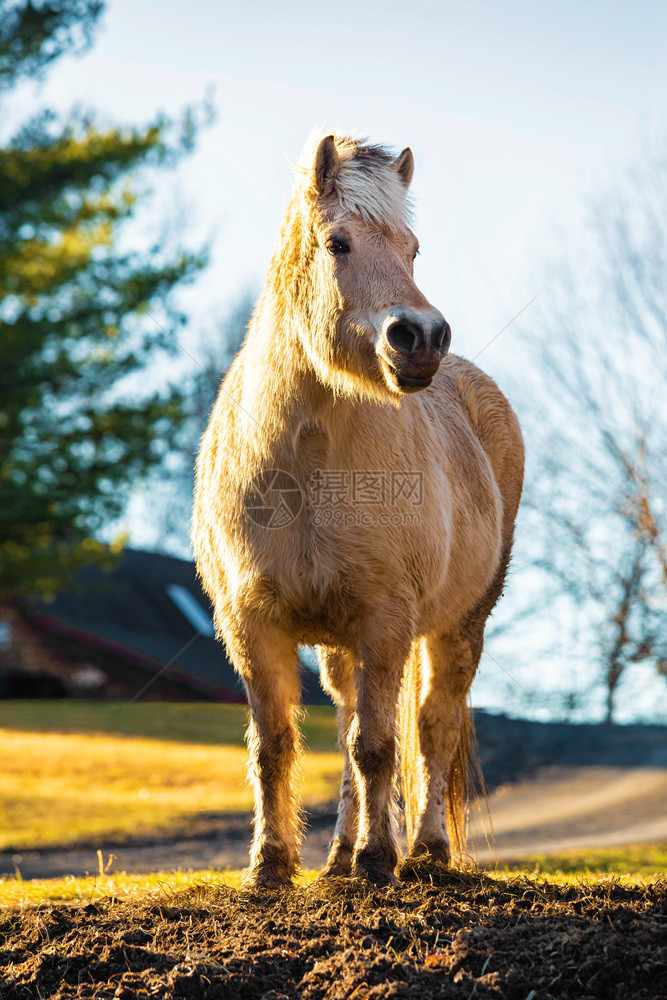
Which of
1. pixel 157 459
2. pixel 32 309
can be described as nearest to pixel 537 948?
pixel 157 459

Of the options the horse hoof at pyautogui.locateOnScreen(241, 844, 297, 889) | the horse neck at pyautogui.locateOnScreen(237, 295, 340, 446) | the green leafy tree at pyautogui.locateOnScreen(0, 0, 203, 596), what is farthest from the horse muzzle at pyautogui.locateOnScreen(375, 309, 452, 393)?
the green leafy tree at pyautogui.locateOnScreen(0, 0, 203, 596)

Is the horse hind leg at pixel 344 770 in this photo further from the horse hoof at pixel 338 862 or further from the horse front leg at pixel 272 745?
the horse front leg at pixel 272 745

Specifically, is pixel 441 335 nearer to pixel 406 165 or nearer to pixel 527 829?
pixel 406 165

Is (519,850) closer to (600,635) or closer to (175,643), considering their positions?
(600,635)

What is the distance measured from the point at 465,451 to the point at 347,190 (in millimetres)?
1886

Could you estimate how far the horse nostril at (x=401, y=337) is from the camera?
3.25 meters

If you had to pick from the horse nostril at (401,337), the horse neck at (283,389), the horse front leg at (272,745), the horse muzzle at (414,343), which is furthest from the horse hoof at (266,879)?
the horse nostril at (401,337)

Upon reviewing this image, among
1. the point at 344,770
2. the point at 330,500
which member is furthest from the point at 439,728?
the point at 330,500

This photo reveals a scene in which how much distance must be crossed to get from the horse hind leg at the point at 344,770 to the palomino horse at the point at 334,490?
2cm

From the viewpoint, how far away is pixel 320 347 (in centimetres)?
358

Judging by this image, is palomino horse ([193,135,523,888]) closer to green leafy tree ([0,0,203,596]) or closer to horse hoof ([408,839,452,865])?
horse hoof ([408,839,452,865])

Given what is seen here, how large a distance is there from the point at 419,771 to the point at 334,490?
194cm

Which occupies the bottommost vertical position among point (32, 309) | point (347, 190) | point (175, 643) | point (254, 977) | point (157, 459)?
point (254, 977)

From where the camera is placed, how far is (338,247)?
3.55 m
